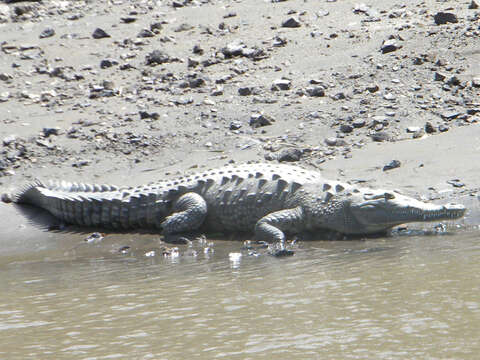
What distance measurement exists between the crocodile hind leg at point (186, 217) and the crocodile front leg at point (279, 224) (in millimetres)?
605

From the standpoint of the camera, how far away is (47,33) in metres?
13.2

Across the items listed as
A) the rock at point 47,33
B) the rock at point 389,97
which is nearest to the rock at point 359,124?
the rock at point 389,97

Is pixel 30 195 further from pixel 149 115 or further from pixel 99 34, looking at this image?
pixel 99 34

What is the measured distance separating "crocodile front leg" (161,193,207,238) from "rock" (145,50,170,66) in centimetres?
415

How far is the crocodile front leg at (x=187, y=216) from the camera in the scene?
7887 millimetres

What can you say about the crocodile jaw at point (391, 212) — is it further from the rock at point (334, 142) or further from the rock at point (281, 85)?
the rock at point (281, 85)

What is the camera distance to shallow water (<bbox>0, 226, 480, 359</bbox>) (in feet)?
15.0

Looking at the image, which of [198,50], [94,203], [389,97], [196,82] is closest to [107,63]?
[198,50]

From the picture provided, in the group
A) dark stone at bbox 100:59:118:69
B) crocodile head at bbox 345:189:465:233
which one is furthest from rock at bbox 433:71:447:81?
dark stone at bbox 100:59:118:69

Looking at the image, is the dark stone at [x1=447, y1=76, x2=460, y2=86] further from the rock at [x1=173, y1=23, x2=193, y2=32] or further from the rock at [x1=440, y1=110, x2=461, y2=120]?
the rock at [x1=173, y1=23, x2=193, y2=32]

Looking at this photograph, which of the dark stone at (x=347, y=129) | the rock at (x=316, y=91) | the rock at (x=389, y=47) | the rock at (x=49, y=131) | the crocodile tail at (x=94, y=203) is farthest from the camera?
the rock at (x=389, y=47)

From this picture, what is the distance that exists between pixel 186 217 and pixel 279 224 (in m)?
0.89

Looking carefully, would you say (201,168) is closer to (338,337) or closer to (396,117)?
(396,117)

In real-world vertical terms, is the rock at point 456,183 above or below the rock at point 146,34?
below
